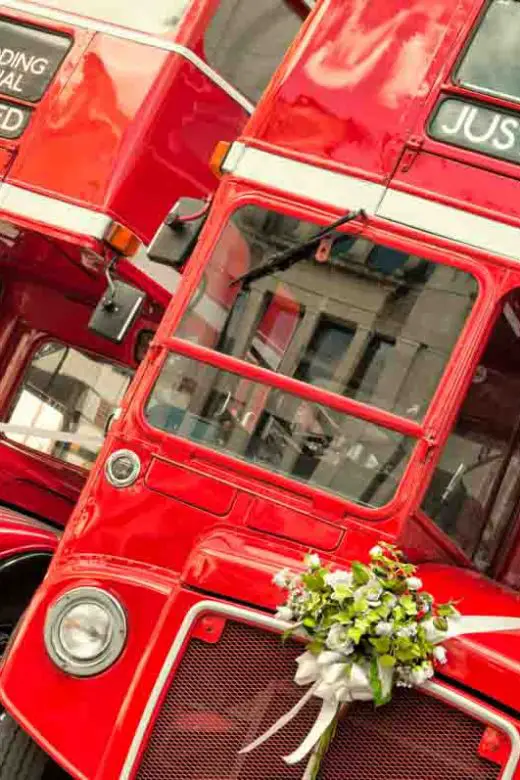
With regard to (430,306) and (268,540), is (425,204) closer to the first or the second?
(430,306)

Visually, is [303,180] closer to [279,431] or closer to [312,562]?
[279,431]

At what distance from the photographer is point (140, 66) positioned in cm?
588

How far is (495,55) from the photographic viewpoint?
4340 mm

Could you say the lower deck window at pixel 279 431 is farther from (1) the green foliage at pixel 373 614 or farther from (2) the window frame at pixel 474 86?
(2) the window frame at pixel 474 86

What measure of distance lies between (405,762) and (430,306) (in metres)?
1.62

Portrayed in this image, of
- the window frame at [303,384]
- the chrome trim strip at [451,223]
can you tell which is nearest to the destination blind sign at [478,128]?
the chrome trim strip at [451,223]

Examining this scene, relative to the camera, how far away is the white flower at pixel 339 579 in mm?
3416

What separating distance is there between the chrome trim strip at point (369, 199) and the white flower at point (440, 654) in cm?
156

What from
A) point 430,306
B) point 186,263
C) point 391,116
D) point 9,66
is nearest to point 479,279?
point 430,306

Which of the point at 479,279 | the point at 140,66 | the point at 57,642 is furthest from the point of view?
the point at 140,66

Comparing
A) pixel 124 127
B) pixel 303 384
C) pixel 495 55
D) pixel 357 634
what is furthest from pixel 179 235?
pixel 357 634

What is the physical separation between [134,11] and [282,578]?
383cm

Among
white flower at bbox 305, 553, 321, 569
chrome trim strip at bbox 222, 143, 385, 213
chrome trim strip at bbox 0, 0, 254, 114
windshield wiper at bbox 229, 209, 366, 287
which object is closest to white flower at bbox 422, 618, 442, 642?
white flower at bbox 305, 553, 321, 569

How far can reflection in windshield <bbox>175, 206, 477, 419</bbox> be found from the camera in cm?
398
